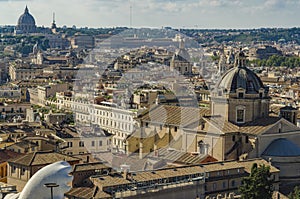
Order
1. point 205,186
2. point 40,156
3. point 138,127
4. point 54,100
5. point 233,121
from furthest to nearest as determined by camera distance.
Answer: point 54,100 < point 138,127 < point 233,121 < point 40,156 < point 205,186

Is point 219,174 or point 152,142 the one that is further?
point 152,142

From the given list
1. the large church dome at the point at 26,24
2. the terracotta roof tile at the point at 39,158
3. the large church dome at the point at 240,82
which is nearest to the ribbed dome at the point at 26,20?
the large church dome at the point at 26,24

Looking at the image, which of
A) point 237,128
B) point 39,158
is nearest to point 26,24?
point 237,128

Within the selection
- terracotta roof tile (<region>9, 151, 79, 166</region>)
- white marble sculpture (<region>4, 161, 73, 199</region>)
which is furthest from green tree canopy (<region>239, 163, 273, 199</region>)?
terracotta roof tile (<region>9, 151, 79, 166</region>)

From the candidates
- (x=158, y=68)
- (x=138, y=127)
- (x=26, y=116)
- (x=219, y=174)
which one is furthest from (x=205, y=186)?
(x=158, y=68)

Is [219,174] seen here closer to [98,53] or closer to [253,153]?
[253,153]

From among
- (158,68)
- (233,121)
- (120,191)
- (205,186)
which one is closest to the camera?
(120,191)
